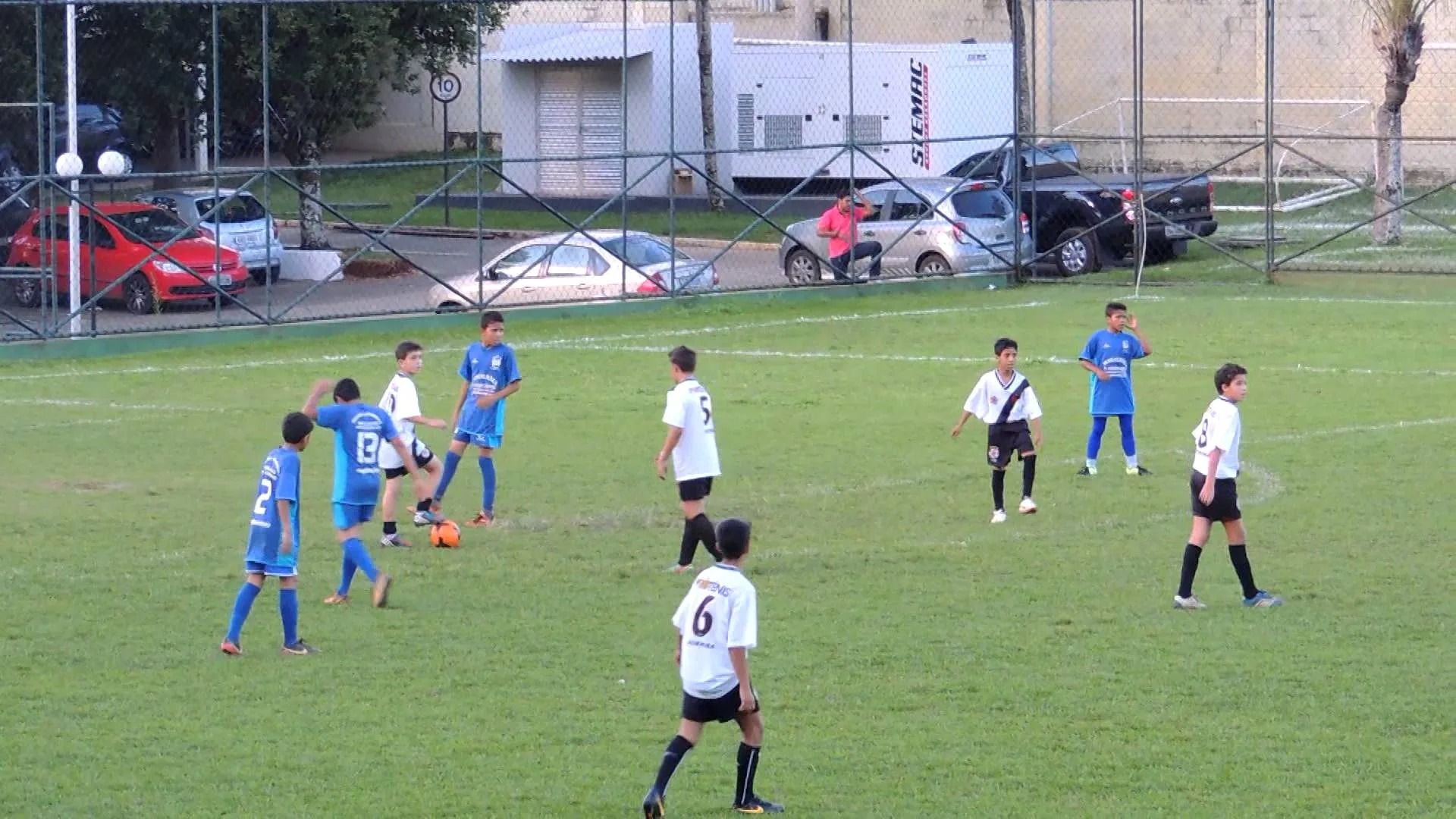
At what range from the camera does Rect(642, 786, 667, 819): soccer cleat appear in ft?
27.9

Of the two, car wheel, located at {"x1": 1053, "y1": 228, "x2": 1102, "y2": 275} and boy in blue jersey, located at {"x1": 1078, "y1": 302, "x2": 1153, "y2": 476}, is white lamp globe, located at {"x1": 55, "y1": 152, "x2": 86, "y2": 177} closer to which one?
boy in blue jersey, located at {"x1": 1078, "y1": 302, "x2": 1153, "y2": 476}

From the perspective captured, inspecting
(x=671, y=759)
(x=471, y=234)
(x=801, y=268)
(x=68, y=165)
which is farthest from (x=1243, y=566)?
(x=471, y=234)

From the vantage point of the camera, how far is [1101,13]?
44906mm

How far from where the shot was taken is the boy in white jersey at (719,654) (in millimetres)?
8328

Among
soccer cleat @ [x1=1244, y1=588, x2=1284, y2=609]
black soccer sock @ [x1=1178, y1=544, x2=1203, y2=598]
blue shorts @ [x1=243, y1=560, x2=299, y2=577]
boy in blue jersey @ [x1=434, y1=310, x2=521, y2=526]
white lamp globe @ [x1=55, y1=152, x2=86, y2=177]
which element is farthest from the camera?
white lamp globe @ [x1=55, y1=152, x2=86, y2=177]

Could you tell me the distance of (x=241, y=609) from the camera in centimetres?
1138

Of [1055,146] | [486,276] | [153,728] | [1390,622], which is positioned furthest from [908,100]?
[153,728]

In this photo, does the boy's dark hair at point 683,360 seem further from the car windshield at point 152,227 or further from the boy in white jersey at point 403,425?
the car windshield at point 152,227

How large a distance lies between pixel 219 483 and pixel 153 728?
23.6ft

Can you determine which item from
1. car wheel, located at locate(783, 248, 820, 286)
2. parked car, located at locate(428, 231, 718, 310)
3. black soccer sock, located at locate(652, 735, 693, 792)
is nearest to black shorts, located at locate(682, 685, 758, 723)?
black soccer sock, located at locate(652, 735, 693, 792)

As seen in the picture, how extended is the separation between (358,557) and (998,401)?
504 centimetres

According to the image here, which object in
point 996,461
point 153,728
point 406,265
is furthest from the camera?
point 406,265

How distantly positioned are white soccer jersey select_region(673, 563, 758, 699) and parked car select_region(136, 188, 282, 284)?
57.3 feet

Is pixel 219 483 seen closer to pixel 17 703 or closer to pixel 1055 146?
pixel 17 703
